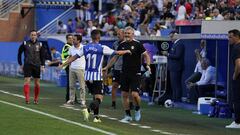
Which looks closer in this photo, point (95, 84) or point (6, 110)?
point (95, 84)

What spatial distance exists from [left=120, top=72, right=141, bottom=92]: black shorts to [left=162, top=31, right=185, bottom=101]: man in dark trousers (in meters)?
5.62

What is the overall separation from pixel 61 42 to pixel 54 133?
23852 mm

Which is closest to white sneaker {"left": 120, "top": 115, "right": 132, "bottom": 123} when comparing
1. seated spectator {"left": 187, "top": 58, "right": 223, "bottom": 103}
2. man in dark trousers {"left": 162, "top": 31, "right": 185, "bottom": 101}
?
seated spectator {"left": 187, "top": 58, "right": 223, "bottom": 103}

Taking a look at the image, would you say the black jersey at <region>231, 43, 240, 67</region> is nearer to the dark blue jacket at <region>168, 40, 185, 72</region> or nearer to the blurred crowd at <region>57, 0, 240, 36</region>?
the dark blue jacket at <region>168, 40, 185, 72</region>

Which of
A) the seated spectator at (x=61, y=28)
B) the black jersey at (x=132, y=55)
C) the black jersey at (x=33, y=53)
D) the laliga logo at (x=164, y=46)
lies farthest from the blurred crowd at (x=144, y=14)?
the black jersey at (x=132, y=55)

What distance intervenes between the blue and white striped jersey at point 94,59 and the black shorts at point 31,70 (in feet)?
13.8

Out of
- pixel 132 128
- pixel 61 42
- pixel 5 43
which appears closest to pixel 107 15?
pixel 61 42

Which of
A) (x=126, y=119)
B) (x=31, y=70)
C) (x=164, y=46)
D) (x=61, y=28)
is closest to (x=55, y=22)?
(x=61, y=28)

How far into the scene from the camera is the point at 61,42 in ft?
123

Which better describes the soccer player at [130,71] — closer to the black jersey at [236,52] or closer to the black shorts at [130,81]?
the black shorts at [130,81]

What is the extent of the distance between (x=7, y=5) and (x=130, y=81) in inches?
1196

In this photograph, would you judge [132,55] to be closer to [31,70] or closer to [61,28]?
[31,70]

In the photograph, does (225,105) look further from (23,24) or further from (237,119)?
(23,24)

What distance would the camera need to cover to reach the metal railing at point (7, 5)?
4631 centimetres
